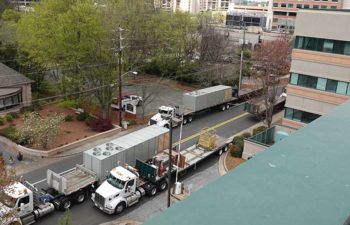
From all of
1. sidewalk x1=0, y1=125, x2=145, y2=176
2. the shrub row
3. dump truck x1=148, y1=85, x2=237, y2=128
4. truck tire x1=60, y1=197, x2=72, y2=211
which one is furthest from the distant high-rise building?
truck tire x1=60, y1=197, x2=72, y2=211

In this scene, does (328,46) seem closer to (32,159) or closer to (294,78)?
(294,78)

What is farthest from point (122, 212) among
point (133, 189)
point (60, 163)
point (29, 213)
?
point (60, 163)

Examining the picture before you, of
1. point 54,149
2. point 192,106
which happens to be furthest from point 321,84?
point 54,149

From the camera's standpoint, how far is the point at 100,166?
24.7 m

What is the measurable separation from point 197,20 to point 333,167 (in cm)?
5683

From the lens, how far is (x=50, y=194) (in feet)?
77.4

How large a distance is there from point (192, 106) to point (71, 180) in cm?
1963

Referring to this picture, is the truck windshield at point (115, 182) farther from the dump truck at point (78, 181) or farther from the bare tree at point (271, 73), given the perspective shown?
the bare tree at point (271, 73)

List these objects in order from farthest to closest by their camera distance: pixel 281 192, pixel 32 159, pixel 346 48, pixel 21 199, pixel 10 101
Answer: pixel 10 101
pixel 346 48
pixel 32 159
pixel 21 199
pixel 281 192

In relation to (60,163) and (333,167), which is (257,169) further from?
(60,163)

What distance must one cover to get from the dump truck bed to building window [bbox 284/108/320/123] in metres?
19.9

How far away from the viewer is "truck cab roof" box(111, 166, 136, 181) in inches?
936

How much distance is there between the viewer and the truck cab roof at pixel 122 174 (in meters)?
23.8

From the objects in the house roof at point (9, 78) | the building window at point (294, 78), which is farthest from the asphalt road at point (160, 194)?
the house roof at point (9, 78)
